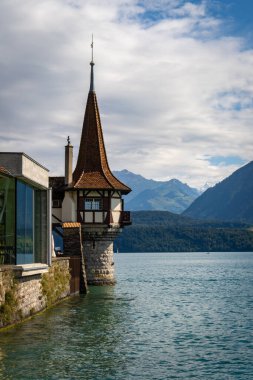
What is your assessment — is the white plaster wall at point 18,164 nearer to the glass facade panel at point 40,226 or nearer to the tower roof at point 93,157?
the glass facade panel at point 40,226

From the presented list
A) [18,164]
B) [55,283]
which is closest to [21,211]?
[18,164]

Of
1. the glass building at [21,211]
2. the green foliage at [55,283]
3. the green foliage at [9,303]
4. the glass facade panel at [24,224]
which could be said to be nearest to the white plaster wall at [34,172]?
the glass building at [21,211]

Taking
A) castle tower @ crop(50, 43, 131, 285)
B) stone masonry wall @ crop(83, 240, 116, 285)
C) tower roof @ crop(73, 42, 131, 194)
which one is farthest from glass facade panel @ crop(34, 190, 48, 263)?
tower roof @ crop(73, 42, 131, 194)

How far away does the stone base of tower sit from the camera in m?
48.1

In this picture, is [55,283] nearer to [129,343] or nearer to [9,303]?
[9,303]

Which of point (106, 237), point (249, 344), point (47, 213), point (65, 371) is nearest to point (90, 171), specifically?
point (106, 237)

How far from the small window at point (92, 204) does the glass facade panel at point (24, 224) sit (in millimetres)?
19727

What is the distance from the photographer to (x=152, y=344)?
76.0 ft

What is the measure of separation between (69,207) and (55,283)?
1455cm

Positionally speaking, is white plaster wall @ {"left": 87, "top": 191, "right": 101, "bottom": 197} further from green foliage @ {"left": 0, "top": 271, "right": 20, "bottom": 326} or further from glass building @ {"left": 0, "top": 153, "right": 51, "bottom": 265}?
green foliage @ {"left": 0, "top": 271, "right": 20, "bottom": 326}

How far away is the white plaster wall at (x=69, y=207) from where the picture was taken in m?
48.7

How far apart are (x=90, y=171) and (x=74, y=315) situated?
20991mm

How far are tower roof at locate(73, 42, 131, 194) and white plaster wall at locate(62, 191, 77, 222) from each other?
95cm

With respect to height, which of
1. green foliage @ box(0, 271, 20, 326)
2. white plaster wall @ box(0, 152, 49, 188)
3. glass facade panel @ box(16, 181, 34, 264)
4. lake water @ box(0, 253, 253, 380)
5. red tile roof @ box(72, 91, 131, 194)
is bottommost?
lake water @ box(0, 253, 253, 380)
